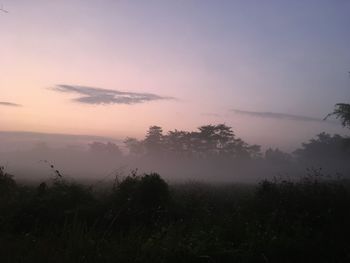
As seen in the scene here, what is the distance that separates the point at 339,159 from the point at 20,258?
10017cm

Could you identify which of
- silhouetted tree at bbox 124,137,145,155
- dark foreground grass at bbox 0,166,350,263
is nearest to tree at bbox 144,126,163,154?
silhouetted tree at bbox 124,137,145,155

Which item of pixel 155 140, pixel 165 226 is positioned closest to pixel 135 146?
pixel 155 140

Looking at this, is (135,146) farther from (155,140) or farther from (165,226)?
(165,226)

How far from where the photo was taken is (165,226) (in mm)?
11375

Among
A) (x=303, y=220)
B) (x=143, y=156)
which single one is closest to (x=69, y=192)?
(x=303, y=220)

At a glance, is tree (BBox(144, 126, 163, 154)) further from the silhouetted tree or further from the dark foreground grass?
the dark foreground grass

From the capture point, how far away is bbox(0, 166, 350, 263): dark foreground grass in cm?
743

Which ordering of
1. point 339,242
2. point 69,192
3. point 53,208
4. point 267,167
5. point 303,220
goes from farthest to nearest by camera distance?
point 267,167 < point 69,192 < point 53,208 < point 303,220 < point 339,242

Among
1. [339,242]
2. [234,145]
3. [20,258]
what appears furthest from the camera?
[234,145]

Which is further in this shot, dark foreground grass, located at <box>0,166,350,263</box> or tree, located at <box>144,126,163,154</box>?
tree, located at <box>144,126,163,154</box>

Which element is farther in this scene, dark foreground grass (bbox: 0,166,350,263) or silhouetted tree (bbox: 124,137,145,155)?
silhouetted tree (bbox: 124,137,145,155)

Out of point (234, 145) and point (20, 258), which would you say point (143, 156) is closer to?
point (234, 145)

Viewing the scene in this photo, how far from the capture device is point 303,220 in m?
11.6

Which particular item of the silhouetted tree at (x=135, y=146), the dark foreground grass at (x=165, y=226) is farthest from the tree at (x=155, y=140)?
the dark foreground grass at (x=165, y=226)
